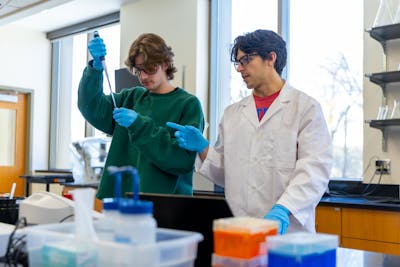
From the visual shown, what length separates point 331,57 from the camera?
354cm

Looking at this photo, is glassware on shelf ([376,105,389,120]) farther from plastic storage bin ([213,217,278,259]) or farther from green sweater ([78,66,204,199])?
plastic storage bin ([213,217,278,259])

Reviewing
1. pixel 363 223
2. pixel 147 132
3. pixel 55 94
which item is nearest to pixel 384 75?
pixel 363 223

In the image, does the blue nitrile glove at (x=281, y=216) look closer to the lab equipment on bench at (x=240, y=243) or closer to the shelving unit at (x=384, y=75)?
the lab equipment on bench at (x=240, y=243)

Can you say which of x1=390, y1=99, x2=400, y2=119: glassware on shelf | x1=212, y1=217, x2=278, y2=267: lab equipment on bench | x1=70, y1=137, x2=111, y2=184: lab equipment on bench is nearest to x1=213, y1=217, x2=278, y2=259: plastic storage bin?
x1=212, y1=217, x2=278, y2=267: lab equipment on bench

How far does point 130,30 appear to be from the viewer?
4789mm

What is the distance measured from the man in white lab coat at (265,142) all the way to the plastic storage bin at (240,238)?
24.3 inches

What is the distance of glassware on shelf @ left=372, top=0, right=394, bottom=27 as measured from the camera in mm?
2986

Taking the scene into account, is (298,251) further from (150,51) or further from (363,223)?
(363,223)

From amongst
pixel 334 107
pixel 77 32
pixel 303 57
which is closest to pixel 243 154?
pixel 334 107

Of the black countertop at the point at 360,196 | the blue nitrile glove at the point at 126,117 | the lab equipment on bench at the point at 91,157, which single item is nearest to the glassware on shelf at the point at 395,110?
the black countertop at the point at 360,196

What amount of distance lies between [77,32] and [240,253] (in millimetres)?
5565

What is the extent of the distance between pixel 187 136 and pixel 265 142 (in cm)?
27

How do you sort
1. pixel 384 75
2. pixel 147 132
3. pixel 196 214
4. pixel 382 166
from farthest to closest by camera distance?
pixel 382 166, pixel 384 75, pixel 147 132, pixel 196 214

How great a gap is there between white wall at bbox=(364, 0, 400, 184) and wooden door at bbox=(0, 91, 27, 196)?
454 centimetres
